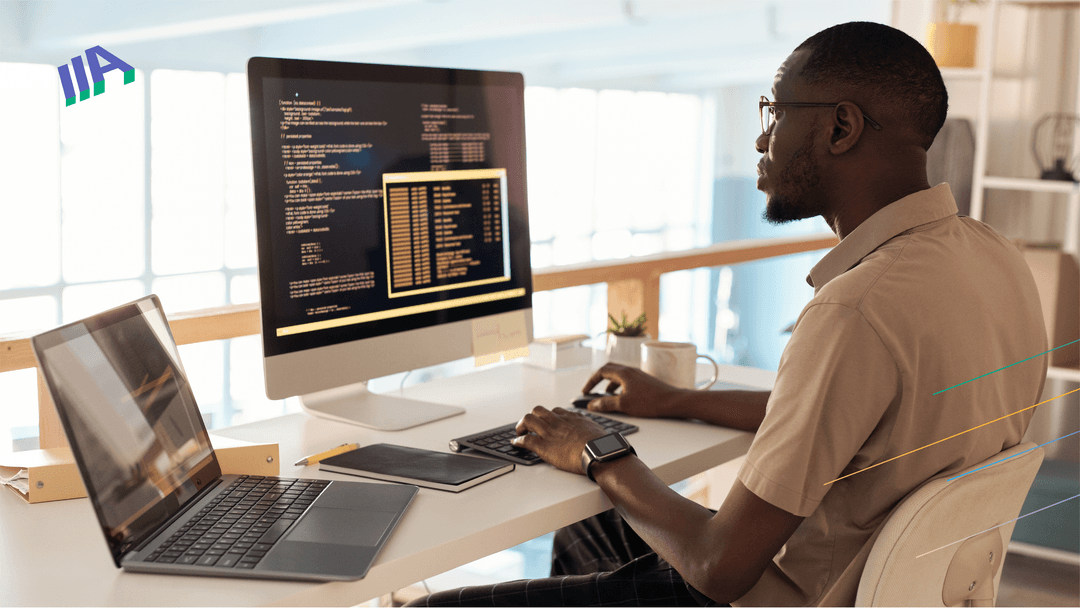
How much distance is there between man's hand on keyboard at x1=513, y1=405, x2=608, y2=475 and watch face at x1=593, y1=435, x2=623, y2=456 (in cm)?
2

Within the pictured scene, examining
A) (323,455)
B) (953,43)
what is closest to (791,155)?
(323,455)

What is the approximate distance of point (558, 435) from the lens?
118 centimetres

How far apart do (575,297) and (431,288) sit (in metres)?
7.57

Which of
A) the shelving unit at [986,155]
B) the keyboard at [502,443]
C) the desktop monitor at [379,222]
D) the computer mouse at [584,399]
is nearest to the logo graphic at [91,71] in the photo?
the desktop monitor at [379,222]

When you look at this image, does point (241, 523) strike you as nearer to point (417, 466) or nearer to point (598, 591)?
point (417, 466)

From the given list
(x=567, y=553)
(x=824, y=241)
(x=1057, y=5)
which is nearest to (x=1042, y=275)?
(x=824, y=241)

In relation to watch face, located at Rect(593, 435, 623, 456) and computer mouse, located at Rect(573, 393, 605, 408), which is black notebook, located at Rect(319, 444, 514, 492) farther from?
computer mouse, located at Rect(573, 393, 605, 408)

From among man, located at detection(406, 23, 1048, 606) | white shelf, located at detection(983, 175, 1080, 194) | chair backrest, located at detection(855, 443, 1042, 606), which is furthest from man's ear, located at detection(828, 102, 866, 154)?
white shelf, located at detection(983, 175, 1080, 194)

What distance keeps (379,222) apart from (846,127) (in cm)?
69

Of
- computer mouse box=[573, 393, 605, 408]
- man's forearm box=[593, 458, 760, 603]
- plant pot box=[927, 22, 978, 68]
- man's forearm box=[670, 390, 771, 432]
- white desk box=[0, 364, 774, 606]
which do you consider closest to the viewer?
white desk box=[0, 364, 774, 606]

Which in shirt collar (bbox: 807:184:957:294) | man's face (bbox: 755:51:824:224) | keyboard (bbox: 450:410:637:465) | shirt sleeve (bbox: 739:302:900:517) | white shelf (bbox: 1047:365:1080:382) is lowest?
white shelf (bbox: 1047:365:1080:382)

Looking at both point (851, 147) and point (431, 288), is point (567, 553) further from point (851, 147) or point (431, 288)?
point (851, 147)

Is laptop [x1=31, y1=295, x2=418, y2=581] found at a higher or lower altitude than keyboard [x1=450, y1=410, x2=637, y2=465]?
higher

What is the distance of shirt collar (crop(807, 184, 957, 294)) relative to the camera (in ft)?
3.39
